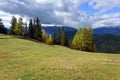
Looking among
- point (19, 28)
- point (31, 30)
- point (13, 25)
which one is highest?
point (13, 25)

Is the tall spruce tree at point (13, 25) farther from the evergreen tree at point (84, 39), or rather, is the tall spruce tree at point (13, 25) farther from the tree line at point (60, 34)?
the evergreen tree at point (84, 39)

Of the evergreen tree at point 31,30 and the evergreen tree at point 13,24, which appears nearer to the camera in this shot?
the evergreen tree at point 31,30

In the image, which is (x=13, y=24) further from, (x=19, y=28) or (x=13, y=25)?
(x=19, y=28)

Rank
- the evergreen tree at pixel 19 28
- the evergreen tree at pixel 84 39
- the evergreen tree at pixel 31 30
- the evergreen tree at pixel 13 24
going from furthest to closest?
the evergreen tree at pixel 13 24
the evergreen tree at pixel 31 30
the evergreen tree at pixel 19 28
the evergreen tree at pixel 84 39

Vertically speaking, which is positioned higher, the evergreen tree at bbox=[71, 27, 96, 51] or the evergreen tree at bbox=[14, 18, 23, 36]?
the evergreen tree at bbox=[14, 18, 23, 36]

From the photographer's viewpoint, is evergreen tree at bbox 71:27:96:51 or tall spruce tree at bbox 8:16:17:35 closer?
evergreen tree at bbox 71:27:96:51

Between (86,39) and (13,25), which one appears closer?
(86,39)

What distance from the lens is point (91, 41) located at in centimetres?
9444

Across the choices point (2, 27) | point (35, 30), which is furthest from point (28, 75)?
point (2, 27)

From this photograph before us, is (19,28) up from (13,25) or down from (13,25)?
Answer: down

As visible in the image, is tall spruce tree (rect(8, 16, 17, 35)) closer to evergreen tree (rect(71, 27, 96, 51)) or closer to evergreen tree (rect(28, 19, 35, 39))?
evergreen tree (rect(28, 19, 35, 39))


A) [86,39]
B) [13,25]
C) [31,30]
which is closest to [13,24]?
[13,25]

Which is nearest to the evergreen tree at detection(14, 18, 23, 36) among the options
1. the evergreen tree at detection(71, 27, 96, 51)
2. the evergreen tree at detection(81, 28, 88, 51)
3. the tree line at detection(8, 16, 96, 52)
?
the tree line at detection(8, 16, 96, 52)

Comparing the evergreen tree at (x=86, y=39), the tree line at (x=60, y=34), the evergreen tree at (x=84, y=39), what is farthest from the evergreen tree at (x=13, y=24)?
the evergreen tree at (x=84, y=39)
